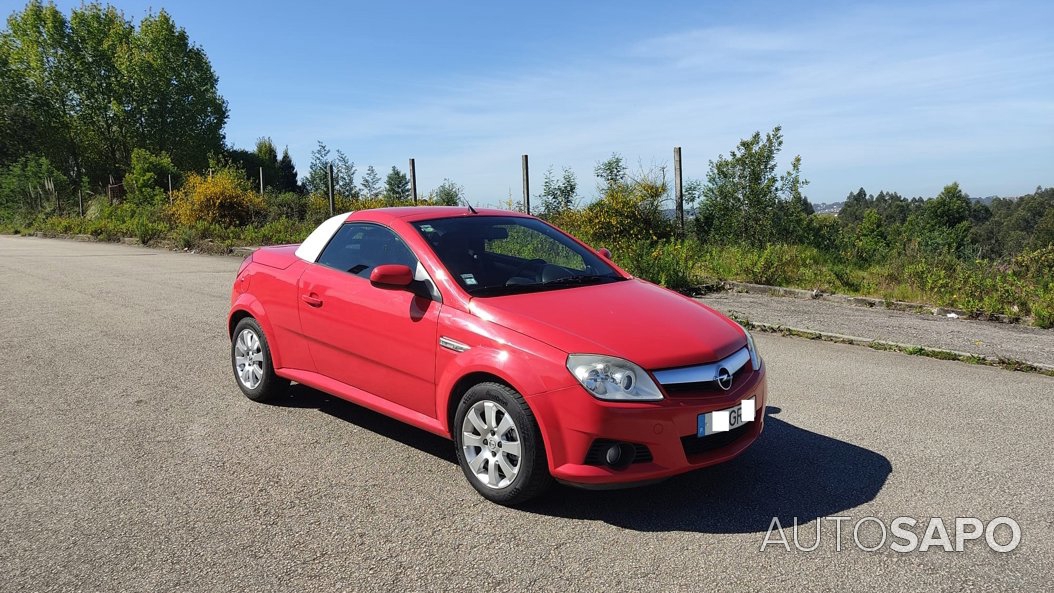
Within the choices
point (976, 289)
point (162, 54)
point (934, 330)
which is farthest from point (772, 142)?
point (162, 54)

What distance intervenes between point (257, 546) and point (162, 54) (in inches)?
2514

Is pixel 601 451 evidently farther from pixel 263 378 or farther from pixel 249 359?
pixel 249 359

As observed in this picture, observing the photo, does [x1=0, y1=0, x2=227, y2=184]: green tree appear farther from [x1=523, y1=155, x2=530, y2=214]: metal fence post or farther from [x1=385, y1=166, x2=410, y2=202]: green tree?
[x1=523, y1=155, x2=530, y2=214]: metal fence post

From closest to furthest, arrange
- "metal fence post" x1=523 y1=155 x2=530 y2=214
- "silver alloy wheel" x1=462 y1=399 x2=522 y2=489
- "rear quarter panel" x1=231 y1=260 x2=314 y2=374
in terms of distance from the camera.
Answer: "silver alloy wheel" x1=462 y1=399 x2=522 y2=489
"rear quarter panel" x1=231 y1=260 x2=314 y2=374
"metal fence post" x1=523 y1=155 x2=530 y2=214

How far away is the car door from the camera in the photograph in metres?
4.20

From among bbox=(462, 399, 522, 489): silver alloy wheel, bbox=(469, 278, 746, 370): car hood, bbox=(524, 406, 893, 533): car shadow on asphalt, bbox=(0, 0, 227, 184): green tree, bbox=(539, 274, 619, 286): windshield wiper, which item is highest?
bbox=(0, 0, 227, 184): green tree

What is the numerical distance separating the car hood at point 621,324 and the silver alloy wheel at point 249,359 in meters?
2.34

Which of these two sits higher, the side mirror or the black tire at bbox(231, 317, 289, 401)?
the side mirror

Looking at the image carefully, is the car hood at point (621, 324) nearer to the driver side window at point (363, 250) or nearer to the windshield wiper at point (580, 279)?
the windshield wiper at point (580, 279)

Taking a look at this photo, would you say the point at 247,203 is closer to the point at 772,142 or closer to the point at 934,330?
the point at 772,142

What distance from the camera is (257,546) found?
333cm

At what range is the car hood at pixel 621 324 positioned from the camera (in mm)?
3615

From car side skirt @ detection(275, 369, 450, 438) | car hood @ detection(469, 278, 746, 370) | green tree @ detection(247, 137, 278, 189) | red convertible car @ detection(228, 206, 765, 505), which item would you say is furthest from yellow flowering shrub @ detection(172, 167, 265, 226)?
green tree @ detection(247, 137, 278, 189)

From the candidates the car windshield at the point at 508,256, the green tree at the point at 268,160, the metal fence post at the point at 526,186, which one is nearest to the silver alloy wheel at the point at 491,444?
the car windshield at the point at 508,256
